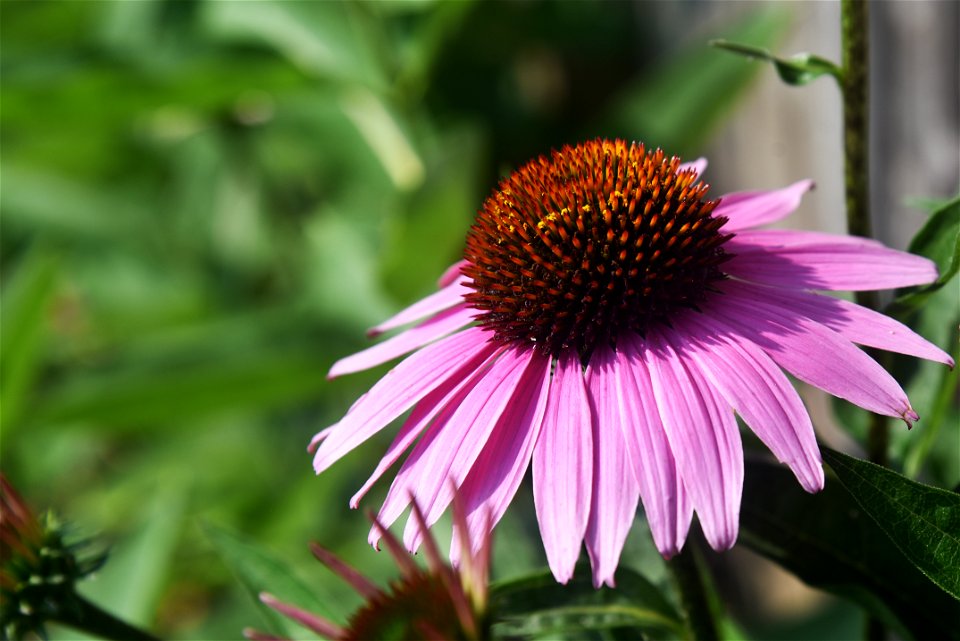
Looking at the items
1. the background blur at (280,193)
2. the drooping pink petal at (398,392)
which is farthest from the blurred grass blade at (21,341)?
the drooping pink petal at (398,392)

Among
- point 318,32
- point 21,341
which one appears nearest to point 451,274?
point 21,341

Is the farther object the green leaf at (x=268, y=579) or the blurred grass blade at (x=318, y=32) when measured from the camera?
the blurred grass blade at (x=318, y=32)

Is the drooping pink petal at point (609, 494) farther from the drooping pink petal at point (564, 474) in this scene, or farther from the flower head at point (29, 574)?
the flower head at point (29, 574)

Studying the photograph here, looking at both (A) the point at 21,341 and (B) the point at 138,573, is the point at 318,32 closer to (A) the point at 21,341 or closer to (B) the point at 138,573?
(A) the point at 21,341

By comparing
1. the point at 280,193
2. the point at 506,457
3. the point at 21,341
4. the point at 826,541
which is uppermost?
the point at 280,193

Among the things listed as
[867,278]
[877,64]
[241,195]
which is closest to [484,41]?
[241,195]

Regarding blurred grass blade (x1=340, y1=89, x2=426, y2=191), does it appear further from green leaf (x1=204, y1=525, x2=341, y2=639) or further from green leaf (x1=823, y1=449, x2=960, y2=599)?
green leaf (x1=823, y1=449, x2=960, y2=599)
